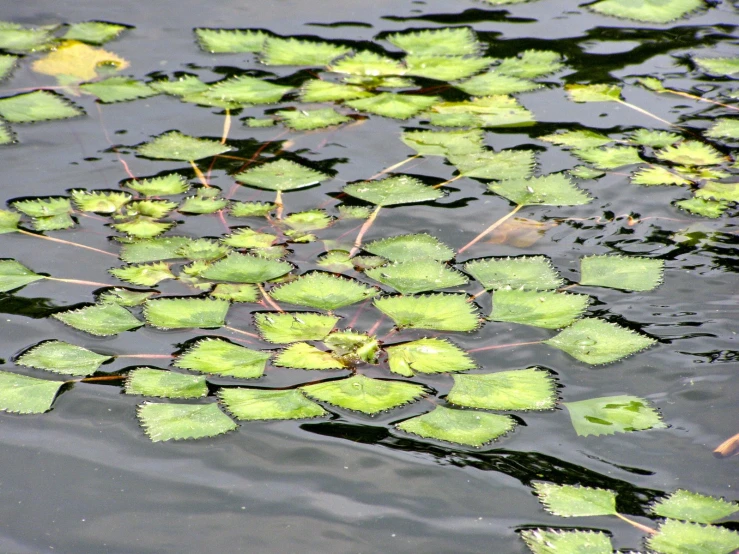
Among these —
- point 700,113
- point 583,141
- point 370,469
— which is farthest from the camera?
point 700,113

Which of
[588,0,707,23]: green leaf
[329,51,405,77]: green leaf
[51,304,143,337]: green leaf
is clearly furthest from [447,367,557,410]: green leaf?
[588,0,707,23]: green leaf

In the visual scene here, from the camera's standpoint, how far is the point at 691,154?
75.5 inches

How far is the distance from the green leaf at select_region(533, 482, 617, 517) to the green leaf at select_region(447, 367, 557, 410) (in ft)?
0.49

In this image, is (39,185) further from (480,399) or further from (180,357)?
(480,399)

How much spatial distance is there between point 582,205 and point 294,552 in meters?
1.02

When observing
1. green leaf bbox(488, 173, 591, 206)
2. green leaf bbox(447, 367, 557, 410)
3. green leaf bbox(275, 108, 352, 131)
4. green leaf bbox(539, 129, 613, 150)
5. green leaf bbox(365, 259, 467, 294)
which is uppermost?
green leaf bbox(275, 108, 352, 131)

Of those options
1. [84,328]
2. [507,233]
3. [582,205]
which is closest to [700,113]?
[582,205]

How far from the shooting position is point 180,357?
1.32m

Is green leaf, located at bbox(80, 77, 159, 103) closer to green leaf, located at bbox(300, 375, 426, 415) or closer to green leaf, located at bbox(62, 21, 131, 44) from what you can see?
green leaf, located at bbox(62, 21, 131, 44)

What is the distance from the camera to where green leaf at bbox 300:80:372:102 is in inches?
84.8

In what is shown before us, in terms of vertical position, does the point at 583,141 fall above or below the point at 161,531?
above

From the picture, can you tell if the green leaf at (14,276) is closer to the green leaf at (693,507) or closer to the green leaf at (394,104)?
the green leaf at (394,104)

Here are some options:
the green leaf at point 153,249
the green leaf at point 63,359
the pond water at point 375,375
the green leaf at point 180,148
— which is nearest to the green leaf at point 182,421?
the pond water at point 375,375

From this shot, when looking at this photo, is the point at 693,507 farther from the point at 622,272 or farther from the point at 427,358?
the point at 622,272
